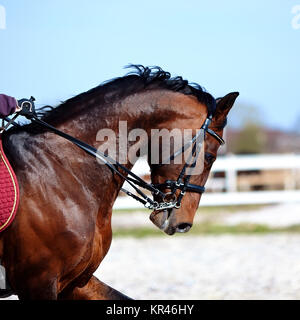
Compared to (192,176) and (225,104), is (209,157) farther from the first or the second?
(225,104)

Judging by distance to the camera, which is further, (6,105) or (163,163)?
(163,163)

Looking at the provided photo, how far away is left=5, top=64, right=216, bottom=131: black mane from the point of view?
3.63 metres

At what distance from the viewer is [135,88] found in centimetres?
365

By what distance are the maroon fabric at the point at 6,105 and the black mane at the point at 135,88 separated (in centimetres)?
25

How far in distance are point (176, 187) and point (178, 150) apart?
23 cm

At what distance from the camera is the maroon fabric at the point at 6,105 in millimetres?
3357

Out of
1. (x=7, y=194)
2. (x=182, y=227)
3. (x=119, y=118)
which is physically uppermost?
(x=119, y=118)

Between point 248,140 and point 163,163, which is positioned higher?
point 163,163

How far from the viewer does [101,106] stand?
360 centimetres

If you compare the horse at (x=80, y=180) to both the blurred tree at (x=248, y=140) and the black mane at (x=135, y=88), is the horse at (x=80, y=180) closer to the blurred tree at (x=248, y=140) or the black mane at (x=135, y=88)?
the black mane at (x=135, y=88)

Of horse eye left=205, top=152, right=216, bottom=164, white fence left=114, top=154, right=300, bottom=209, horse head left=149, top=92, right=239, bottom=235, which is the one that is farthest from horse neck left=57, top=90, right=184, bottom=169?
white fence left=114, top=154, right=300, bottom=209

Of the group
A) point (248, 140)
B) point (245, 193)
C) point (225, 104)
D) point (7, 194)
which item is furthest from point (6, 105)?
point (248, 140)

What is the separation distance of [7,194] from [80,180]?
1.51ft
